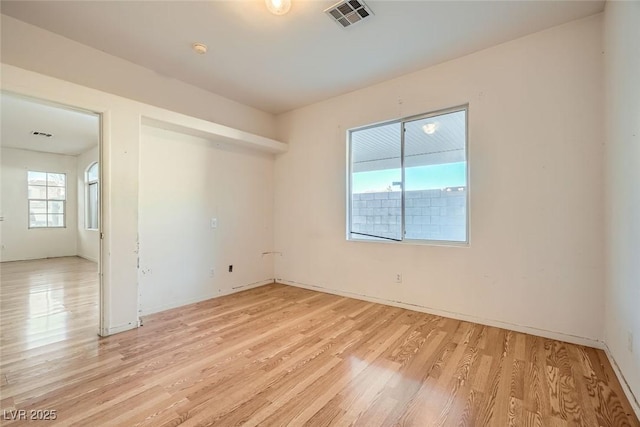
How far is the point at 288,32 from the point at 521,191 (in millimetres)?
2841

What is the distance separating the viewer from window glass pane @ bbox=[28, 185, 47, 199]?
7.46 m

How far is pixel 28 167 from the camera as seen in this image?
7371 mm

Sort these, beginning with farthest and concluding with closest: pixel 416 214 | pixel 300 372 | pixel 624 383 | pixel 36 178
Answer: pixel 36 178, pixel 416 214, pixel 300 372, pixel 624 383

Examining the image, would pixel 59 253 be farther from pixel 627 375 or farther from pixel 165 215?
pixel 627 375

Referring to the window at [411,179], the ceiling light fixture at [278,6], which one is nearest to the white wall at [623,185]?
the window at [411,179]

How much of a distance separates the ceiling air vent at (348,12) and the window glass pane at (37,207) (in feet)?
31.8

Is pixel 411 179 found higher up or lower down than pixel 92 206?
higher up

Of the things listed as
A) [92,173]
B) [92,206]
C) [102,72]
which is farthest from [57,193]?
[102,72]

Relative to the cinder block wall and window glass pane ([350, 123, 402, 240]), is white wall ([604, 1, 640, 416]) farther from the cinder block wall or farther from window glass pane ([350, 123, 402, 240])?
window glass pane ([350, 123, 402, 240])

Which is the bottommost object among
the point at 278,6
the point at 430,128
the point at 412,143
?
the point at 412,143

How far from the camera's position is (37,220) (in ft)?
24.8

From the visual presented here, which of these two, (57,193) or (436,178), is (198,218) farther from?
(57,193)

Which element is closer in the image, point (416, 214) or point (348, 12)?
point (348, 12)

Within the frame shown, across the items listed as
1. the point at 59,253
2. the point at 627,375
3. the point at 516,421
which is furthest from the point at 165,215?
the point at 59,253
